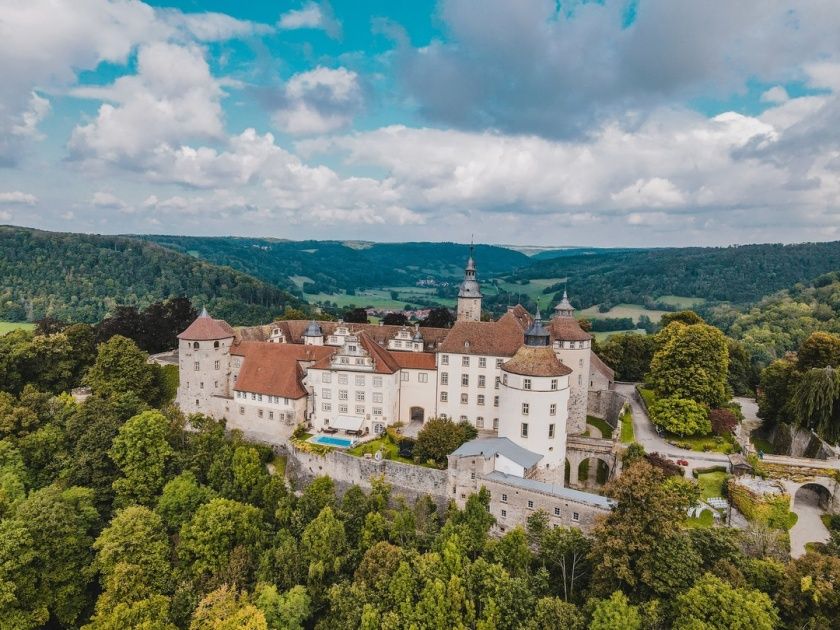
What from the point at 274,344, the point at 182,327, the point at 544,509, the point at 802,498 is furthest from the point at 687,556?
the point at 182,327

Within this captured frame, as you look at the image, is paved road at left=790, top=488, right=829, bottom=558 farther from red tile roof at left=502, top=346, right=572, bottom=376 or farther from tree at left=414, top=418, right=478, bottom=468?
tree at left=414, top=418, right=478, bottom=468

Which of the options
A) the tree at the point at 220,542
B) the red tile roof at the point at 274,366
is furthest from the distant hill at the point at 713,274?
the tree at the point at 220,542

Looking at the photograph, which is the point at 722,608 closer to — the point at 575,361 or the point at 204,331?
the point at 575,361

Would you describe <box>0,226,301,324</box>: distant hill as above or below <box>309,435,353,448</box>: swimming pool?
above

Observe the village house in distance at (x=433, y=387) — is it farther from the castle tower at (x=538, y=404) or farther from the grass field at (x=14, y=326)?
the grass field at (x=14, y=326)

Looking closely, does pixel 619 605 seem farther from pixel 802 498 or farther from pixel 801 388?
pixel 801 388

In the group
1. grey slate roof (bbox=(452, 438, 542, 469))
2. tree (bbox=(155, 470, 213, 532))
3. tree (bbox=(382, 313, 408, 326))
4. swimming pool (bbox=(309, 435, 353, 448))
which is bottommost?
tree (bbox=(155, 470, 213, 532))

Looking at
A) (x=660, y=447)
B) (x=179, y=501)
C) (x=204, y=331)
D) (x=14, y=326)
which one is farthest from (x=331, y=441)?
(x=14, y=326)

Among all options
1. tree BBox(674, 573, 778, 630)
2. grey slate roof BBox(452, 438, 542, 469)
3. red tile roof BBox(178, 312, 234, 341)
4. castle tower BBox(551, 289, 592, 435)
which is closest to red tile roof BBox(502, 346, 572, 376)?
grey slate roof BBox(452, 438, 542, 469)
